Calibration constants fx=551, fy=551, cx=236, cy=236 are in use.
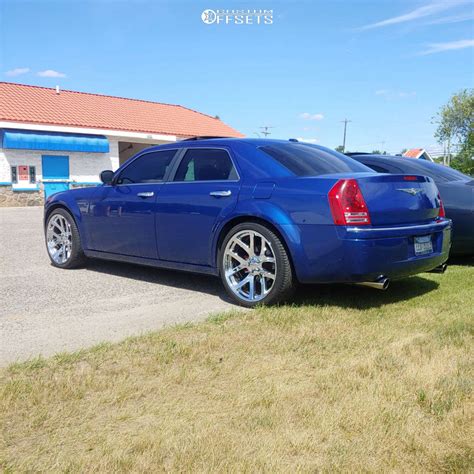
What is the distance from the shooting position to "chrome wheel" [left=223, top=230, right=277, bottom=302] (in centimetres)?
491

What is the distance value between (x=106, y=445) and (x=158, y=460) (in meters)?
0.27

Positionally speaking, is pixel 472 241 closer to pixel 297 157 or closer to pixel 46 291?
pixel 297 157

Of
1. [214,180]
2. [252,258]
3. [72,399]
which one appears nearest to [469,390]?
[72,399]

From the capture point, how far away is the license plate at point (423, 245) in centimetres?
488

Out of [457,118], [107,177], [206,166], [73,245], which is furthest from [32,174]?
[457,118]

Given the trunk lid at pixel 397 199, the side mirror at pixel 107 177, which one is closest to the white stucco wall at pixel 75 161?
the side mirror at pixel 107 177

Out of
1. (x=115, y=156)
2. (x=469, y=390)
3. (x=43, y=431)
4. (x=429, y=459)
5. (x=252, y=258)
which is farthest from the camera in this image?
(x=115, y=156)

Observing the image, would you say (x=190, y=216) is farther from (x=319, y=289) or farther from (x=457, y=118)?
(x=457, y=118)

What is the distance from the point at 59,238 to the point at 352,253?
4.16m

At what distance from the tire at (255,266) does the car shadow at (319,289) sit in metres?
0.25

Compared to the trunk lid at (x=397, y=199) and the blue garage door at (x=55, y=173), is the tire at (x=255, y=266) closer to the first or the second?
the trunk lid at (x=397, y=199)

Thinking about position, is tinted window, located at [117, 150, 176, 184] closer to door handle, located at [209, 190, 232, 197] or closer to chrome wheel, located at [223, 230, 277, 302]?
door handle, located at [209, 190, 232, 197]

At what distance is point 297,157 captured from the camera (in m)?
5.27

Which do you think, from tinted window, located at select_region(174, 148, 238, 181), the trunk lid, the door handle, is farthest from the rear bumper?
tinted window, located at select_region(174, 148, 238, 181)
